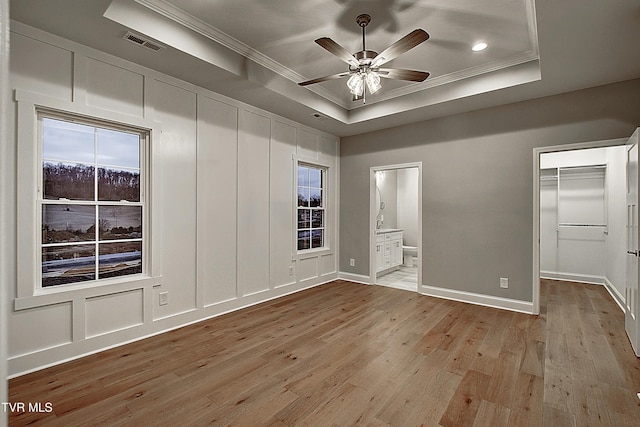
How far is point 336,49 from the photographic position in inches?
98.7

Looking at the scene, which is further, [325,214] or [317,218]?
[325,214]

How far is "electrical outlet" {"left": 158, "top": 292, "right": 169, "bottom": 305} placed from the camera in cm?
323

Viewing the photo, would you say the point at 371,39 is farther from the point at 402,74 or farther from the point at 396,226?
the point at 396,226

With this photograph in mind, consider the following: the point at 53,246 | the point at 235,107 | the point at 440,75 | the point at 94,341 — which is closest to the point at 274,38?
the point at 235,107

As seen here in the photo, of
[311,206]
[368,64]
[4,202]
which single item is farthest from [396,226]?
[4,202]

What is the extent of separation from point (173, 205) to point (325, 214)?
291 cm

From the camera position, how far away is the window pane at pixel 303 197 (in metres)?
5.15

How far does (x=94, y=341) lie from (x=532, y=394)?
370 cm

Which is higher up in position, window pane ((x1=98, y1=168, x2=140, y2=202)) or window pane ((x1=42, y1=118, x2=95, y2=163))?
window pane ((x1=42, y1=118, x2=95, y2=163))

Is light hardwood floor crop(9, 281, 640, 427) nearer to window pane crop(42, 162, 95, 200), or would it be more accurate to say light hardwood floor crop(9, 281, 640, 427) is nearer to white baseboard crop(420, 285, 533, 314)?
white baseboard crop(420, 285, 533, 314)

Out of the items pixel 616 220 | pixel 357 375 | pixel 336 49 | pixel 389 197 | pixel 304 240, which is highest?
pixel 336 49

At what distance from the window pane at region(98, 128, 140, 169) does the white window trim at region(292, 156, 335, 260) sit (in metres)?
2.32

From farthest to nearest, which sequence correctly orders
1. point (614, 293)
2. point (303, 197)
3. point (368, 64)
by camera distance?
point (303, 197)
point (614, 293)
point (368, 64)

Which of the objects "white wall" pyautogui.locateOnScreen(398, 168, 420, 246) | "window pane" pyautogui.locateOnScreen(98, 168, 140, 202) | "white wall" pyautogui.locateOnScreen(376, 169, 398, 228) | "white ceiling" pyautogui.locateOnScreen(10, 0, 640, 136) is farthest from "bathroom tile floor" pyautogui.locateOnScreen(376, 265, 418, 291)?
"window pane" pyautogui.locateOnScreen(98, 168, 140, 202)
